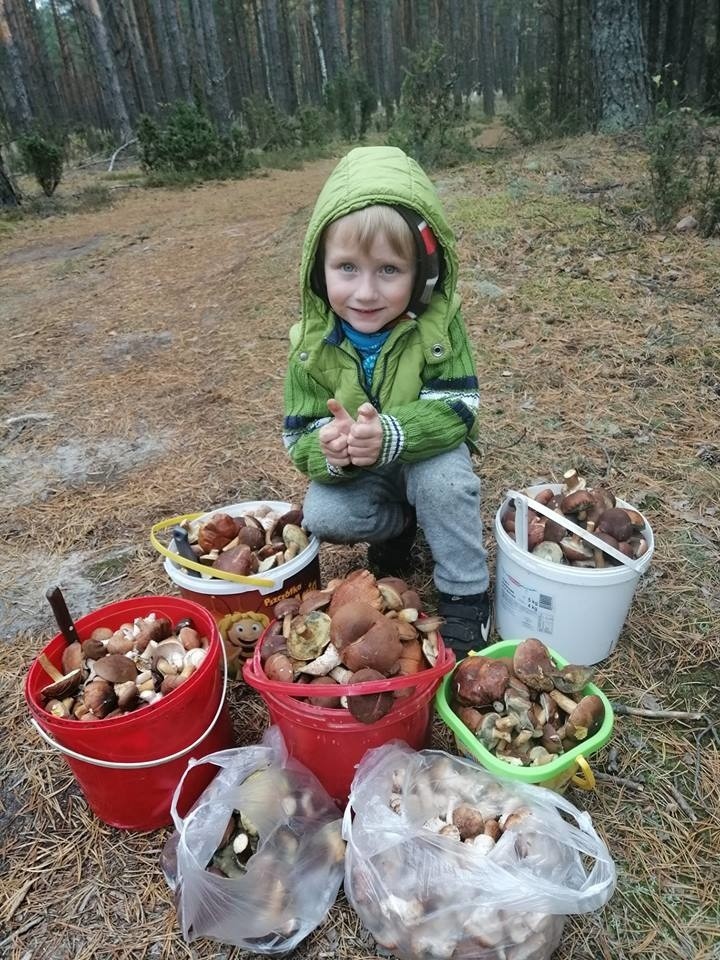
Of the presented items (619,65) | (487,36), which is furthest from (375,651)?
(487,36)

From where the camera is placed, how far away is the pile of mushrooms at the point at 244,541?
1.85m

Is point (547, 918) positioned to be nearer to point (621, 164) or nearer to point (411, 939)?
point (411, 939)

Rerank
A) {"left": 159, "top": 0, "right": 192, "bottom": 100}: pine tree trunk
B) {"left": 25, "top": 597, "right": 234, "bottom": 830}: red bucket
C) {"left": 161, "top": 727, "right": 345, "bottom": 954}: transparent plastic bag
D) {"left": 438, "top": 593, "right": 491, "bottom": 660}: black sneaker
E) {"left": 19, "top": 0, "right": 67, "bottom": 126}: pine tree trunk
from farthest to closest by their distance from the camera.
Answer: {"left": 19, "top": 0, "right": 67, "bottom": 126}: pine tree trunk → {"left": 159, "top": 0, "right": 192, "bottom": 100}: pine tree trunk → {"left": 438, "top": 593, "right": 491, "bottom": 660}: black sneaker → {"left": 25, "top": 597, "right": 234, "bottom": 830}: red bucket → {"left": 161, "top": 727, "right": 345, "bottom": 954}: transparent plastic bag

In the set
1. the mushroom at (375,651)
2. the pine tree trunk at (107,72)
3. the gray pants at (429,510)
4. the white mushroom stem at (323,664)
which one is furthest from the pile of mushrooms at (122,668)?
the pine tree trunk at (107,72)

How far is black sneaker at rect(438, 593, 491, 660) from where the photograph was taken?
75.0 inches

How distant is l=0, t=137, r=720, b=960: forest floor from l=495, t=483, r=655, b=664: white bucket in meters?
0.13

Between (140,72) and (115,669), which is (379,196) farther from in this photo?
(140,72)

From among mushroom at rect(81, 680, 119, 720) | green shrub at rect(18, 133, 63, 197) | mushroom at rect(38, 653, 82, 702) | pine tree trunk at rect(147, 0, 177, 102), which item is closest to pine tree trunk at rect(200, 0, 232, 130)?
pine tree trunk at rect(147, 0, 177, 102)

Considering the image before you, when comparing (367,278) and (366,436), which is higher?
(367,278)

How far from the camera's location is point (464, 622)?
76.0 inches

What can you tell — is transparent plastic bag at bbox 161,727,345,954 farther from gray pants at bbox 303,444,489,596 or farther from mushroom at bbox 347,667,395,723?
gray pants at bbox 303,444,489,596

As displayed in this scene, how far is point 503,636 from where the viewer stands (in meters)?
2.03

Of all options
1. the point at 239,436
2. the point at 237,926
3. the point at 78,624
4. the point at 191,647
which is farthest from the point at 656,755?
the point at 239,436

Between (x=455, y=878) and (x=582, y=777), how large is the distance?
0.55 metres
